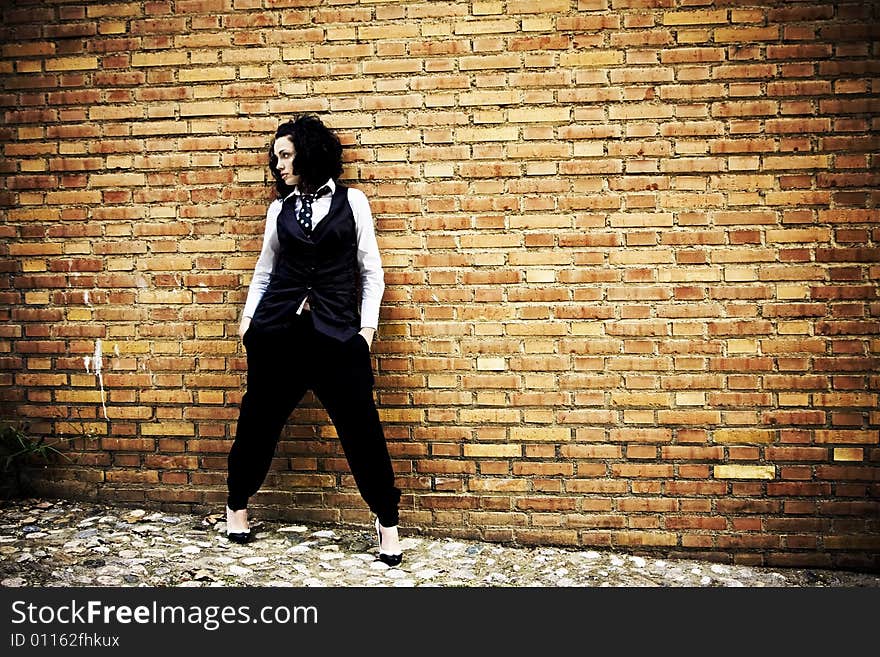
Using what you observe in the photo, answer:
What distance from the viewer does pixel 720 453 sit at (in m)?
3.65

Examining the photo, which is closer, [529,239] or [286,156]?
[286,156]

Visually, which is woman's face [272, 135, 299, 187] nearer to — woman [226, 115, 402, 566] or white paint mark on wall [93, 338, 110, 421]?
woman [226, 115, 402, 566]

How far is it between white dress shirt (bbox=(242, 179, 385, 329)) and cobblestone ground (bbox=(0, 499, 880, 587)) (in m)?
1.20

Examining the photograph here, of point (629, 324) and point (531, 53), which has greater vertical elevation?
point (531, 53)

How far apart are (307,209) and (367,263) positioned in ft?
1.27

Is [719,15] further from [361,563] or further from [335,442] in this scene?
[361,563]

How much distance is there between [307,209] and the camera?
3.43 metres

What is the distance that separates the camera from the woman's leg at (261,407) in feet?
11.3

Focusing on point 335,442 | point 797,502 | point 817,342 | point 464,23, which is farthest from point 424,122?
point 797,502

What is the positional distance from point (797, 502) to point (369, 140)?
9.48 ft

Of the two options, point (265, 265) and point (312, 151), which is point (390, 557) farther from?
point (312, 151)

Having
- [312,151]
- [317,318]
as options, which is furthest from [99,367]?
[312,151]

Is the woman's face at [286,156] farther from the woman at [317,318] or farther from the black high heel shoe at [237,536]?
the black high heel shoe at [237,536]

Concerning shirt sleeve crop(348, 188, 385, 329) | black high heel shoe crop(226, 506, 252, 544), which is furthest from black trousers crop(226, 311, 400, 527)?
black high heel shoe crop(226, 506, 252, 544)
